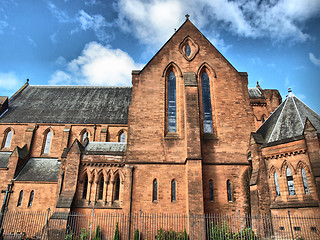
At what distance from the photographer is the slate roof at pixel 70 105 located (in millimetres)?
28531

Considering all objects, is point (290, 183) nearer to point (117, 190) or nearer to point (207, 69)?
point (207, 69)

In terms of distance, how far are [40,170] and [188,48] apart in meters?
18.3

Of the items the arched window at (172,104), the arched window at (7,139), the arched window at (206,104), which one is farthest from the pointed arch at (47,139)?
the arched window at (206,104)

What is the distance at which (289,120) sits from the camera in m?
16.8

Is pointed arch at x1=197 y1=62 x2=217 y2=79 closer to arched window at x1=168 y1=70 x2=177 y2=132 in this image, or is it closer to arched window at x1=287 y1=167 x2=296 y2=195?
arched window at x1=168 y1=70 x2=177 y2=132

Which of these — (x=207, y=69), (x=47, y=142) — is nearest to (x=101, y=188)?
(x=47, y=142)

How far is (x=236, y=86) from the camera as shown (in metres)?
20.3

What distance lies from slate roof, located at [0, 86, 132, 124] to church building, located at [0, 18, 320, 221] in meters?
6.21

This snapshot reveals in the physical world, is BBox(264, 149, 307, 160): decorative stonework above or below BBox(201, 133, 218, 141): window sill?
below

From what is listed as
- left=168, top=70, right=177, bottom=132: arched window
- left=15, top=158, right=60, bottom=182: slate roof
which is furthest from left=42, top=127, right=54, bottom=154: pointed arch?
left=168, top=70, right=177, bottom=132: arched window

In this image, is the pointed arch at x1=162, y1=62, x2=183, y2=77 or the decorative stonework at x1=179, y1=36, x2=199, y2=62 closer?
the pointed arch at x1=162, y1=62, x2=183, y2=77

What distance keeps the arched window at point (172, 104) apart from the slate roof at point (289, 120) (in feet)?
21.5

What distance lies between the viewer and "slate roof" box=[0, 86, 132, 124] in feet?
93.6

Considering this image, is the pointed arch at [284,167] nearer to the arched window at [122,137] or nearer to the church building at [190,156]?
the church building at [190,156]
